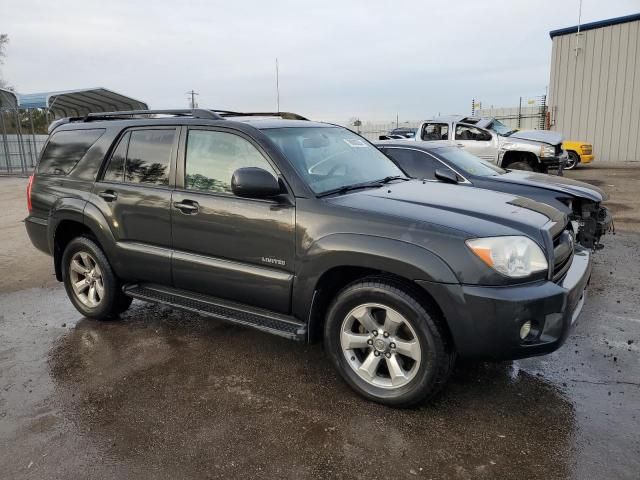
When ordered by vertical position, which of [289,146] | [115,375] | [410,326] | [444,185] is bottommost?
[115,375]

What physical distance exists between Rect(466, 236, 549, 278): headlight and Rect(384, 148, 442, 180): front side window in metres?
4.36

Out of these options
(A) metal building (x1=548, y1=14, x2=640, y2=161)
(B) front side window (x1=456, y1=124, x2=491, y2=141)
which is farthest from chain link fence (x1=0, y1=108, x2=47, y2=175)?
(A) metal building (x1=548, y1=14, x2=640, y2=161)

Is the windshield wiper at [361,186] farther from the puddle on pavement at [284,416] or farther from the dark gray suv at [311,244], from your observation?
the puddle on pavement at [284,416]

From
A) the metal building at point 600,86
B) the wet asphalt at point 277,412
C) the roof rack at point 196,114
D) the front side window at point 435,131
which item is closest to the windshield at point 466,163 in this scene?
the wet asphalt at point 277,412

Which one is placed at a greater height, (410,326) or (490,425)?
(410,326)

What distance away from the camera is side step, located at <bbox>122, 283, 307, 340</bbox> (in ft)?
11.3

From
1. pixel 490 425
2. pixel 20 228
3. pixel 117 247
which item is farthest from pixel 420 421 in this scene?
pixel 20 228

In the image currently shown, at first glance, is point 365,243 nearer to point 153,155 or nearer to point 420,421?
point 420,421

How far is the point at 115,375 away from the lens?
3.77 metres

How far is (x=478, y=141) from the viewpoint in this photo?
40.7 feet

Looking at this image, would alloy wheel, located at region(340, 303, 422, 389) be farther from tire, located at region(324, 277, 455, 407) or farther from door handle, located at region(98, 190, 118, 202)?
door handle, located at region(98, 190, 118, 202)

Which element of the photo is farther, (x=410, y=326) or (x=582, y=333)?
(x=582, y=333)

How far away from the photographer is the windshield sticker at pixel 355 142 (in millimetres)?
4367

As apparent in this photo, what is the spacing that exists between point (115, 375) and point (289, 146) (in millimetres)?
2078
